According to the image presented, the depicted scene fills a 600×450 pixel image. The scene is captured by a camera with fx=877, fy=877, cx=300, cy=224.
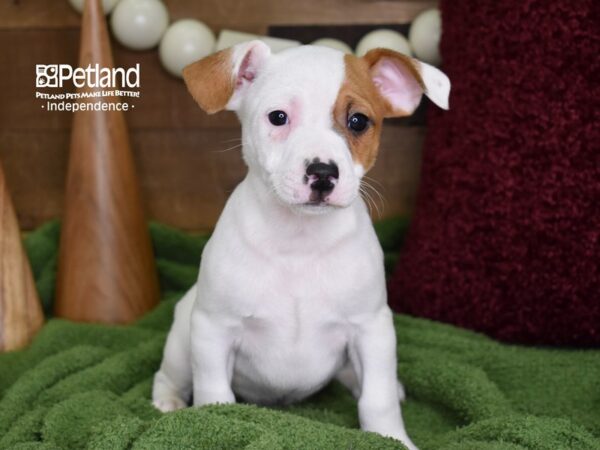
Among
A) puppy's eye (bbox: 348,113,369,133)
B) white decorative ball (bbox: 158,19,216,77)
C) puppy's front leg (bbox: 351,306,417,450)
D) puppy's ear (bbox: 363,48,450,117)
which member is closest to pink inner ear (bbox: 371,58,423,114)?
puppy's ear (bbox: 363,48,450,117)

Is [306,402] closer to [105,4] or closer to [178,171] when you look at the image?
[178,171]

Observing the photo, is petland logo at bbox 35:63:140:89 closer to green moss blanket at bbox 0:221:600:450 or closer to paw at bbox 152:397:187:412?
green moss blanket at bbox 0:221:600:450

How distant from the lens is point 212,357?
1.51 metres

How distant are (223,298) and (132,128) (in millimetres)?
1168

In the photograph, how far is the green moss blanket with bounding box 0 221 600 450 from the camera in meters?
1.32

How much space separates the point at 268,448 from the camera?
125 centimetres

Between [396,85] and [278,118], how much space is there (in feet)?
0.96

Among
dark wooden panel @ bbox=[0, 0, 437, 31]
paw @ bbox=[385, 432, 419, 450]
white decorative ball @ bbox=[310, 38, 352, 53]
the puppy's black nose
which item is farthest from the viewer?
dark wooden panel @ bbox=[0, 0, 437, 31]

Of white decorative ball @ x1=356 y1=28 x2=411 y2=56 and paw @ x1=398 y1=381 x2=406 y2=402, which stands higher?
white decorative ball @ x1=356 y1=28 x2=411 y2=56

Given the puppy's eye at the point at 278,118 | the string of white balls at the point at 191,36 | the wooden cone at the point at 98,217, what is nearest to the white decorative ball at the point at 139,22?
the string of white balls at the point at 191,36

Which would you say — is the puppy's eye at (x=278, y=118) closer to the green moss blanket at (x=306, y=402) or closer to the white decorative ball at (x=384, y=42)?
the green moss blanket at (x=306, y=402)

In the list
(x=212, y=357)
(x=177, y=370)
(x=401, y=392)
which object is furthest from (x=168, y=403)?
(x=401, y=392)

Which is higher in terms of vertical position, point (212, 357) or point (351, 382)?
point (212, 357)


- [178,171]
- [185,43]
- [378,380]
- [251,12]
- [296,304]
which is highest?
[251,12]
